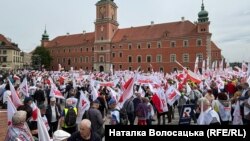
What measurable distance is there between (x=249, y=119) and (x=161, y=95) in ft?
12.5

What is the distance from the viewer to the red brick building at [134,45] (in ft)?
200

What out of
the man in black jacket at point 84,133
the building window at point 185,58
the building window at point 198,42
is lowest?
the man in black jacket at point 84,133

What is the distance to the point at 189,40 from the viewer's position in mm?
61625

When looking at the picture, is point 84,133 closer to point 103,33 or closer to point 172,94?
point 172,94

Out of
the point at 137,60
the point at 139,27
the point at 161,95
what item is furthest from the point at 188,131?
the point at 139,27

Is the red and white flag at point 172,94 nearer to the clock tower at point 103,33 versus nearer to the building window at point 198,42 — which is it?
the building window at point 198,42

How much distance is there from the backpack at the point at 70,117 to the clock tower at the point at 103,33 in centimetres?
6783

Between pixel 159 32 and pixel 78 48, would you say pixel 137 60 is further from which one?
pixel 78 48

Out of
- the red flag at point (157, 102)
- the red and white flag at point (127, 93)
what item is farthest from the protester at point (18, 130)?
the red flag at point (157, 102)

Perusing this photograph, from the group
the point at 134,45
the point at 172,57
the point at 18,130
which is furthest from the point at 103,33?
the point at 18,130

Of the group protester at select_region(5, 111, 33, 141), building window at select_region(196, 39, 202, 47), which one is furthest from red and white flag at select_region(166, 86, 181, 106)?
building window at select_region(196, 39, 202, 47)

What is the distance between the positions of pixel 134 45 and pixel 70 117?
65.5 metres

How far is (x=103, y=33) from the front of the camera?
75688 mm

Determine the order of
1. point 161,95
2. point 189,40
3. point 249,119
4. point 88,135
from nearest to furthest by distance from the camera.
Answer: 1. point 88,135
2. point 249,119
3. point 161,95
4. point 189,40
